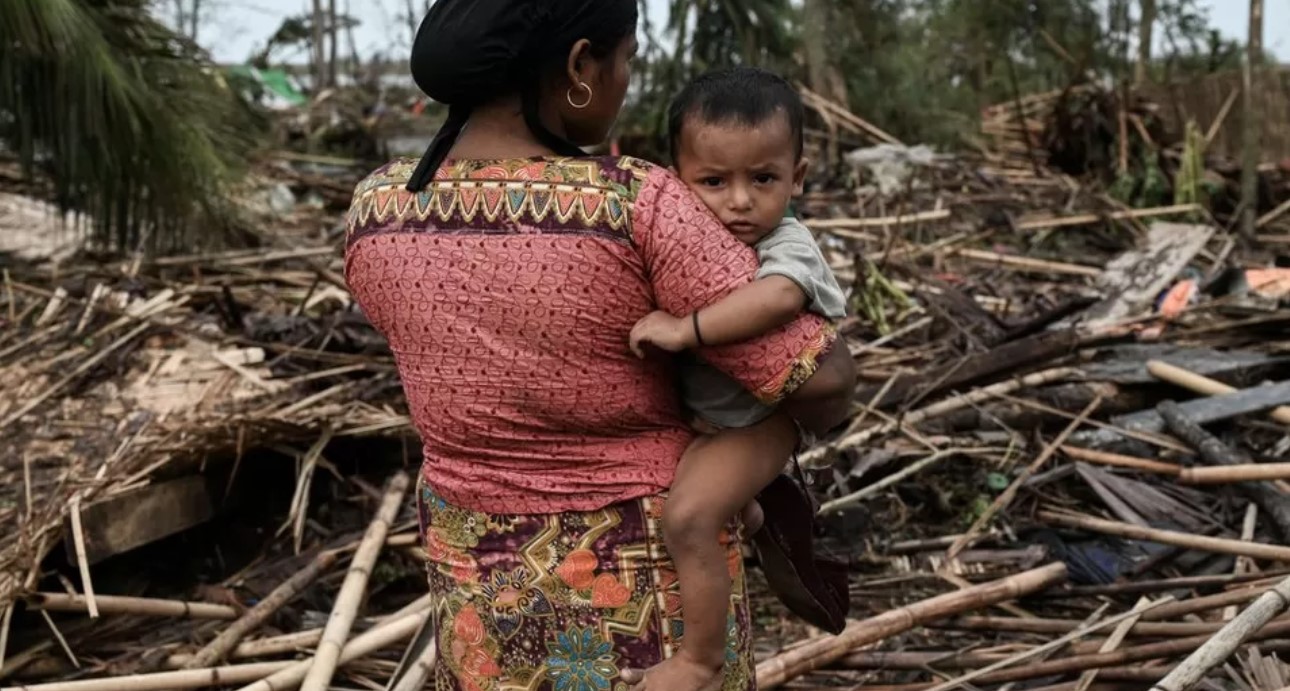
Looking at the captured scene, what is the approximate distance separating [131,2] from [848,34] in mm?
9170

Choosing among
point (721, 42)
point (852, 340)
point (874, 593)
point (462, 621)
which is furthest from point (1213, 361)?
point (721, 42)

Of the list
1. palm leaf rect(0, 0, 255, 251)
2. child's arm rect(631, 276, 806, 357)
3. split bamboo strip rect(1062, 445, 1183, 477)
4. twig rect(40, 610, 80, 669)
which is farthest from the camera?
palm leaf rect(0, 0, 255, 251)

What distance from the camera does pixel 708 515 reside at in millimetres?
1630

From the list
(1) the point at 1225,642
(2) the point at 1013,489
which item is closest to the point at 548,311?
(1) the point at 1225,642

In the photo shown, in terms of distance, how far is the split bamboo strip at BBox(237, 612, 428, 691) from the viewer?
3252 mm

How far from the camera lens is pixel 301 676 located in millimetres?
3258

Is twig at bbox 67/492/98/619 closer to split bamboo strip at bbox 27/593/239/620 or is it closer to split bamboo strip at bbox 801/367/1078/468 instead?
split bamboo strip at bbox 27/593/239/620

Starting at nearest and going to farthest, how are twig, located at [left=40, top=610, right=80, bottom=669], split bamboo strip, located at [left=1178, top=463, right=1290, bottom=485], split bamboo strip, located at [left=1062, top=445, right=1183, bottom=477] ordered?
twig, located at [left=40, top=610, right=80, bottom=669] < split bamboo strip, located at [left=1178, top=463, right=1290, bottom=485] < split bamboo strip, located at [left=1062, top=445, right=1183, bottom=477]

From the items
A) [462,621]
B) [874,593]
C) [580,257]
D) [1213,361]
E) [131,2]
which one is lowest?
[874,593]

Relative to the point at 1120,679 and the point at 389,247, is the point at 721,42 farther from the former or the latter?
the point at 389,247

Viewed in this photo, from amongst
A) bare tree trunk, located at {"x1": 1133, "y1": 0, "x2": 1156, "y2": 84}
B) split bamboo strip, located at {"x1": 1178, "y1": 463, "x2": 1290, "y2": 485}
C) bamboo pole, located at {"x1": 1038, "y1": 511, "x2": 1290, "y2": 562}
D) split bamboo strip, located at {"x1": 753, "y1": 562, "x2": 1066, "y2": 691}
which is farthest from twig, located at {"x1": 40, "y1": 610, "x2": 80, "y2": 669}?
bare tree trunk, located at {"x1": 1133, "y1": 0, "x2": 1156, "y2": 84}

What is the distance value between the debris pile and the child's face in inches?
48.8

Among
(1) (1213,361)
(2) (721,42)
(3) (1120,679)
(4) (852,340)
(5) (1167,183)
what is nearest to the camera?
(3) (1120,679)

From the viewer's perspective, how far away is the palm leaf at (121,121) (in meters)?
6.06
